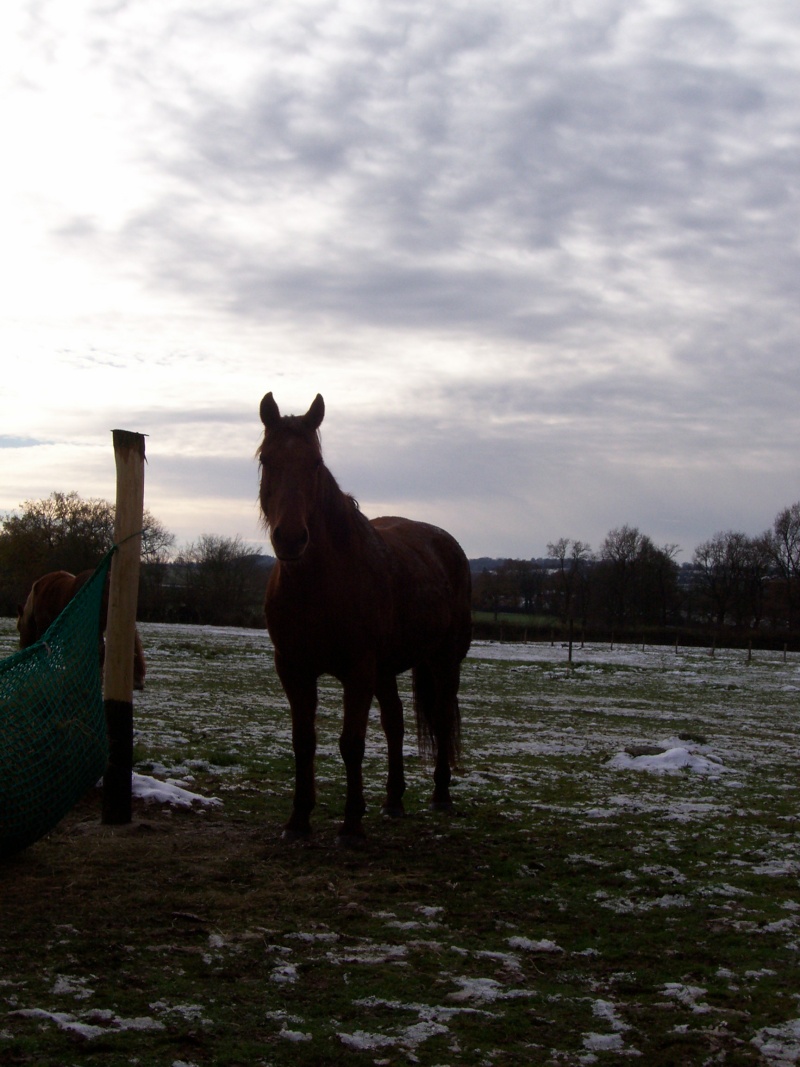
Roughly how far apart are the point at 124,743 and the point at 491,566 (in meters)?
84.8

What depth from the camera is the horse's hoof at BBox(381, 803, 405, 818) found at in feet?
20.6

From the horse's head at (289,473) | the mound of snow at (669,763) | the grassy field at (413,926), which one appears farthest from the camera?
the mound of snow at (669,763)

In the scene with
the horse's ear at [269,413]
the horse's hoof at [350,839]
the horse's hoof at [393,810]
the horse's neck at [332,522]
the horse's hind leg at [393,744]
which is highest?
the horse's ear at [269,413]

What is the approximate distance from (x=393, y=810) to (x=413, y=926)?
2.45m

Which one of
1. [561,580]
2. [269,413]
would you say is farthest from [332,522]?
[561,580]

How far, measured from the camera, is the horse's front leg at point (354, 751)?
5.28 metres

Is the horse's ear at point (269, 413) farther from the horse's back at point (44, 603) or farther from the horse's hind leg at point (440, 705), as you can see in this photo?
the horse's back at point (44, 603)

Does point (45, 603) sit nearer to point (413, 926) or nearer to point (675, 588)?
point (413, 926)

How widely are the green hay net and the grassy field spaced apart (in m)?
0.31

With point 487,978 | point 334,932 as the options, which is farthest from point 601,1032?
point 334,932

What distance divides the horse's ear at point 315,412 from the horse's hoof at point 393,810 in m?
2.83

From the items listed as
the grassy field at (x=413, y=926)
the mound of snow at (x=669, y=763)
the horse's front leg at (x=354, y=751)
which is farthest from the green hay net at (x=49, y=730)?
the mound of snow at (x=669, y=763)

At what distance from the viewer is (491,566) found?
89250 mm

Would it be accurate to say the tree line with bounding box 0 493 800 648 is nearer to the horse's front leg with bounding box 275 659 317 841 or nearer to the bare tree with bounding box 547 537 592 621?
the bare tree with bounding box 547 537 592 621
